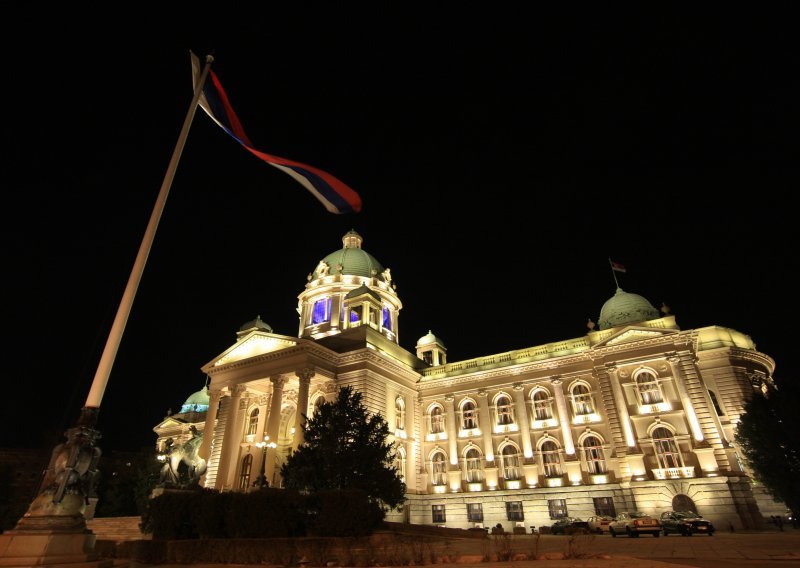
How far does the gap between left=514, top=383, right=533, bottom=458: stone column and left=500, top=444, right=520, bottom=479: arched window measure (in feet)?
3.56

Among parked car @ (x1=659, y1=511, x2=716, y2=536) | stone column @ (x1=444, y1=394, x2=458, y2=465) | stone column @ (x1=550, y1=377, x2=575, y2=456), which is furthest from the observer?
stone column @ (x1=444, y1=394, x2=458, y2=465)

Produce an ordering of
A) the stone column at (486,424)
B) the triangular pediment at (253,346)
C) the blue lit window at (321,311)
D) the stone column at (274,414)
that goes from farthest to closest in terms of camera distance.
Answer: the blue lit window at (321,311) → the stone column at (486,424) → the triangular pediment at (253,346) → the stone column at (274,414)

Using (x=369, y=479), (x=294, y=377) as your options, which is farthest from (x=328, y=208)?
(x=294, y=377)

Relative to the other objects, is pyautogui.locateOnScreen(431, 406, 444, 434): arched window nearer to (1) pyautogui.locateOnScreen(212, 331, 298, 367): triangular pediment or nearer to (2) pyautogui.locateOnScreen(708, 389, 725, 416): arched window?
(1) pyautogui.locateOnScreen(212, 331, 298, 367): triangular pediment

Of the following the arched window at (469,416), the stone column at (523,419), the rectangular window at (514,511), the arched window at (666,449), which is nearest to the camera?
the arched window at (666,449)

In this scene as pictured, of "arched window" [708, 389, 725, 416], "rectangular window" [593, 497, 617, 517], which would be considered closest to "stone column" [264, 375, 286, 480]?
"rectangular window" [593, 497, 617, 517]

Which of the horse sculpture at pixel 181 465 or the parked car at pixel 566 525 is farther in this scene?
the parked car at pixel 566 525

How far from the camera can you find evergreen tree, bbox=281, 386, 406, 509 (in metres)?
27.7

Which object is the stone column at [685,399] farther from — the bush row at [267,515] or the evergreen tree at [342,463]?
the bush row at [267,515]

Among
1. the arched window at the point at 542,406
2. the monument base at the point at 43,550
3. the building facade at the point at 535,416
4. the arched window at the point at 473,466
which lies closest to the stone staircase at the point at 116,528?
the building facade at the point at 535,416

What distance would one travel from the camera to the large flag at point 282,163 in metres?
21.1

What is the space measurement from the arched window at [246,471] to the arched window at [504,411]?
23.6 m

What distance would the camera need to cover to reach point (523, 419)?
142 feet

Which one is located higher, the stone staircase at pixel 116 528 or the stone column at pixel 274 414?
the stone column at pixel 274 414
